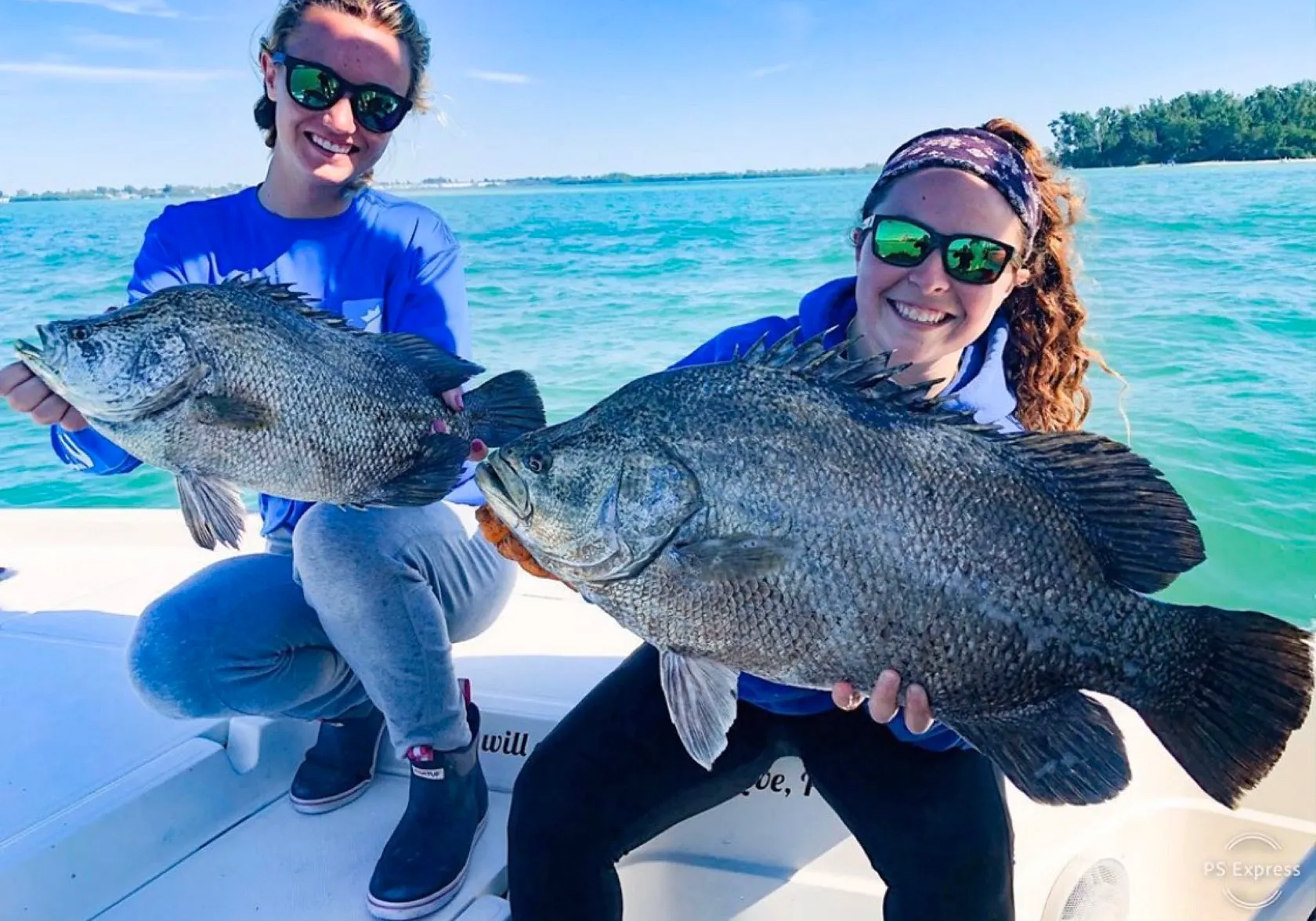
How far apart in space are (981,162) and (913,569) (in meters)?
1.07

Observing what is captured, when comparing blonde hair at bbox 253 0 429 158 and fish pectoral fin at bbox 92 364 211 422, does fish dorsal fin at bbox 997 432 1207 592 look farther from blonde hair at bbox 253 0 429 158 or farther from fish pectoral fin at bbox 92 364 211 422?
blonde hair at bbox 253 0 429 158

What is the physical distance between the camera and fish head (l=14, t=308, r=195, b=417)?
1.86 meters

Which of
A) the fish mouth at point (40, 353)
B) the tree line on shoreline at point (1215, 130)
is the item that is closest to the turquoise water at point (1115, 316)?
the fish mouth at point (40, 353)

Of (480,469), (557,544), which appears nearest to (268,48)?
(480,469)

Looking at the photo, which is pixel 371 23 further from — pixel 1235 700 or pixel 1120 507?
pixel 1235 700

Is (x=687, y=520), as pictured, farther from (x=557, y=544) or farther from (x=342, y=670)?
(x=342, y=670)

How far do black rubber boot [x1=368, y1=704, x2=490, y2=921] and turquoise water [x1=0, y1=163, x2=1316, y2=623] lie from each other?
7.82ft

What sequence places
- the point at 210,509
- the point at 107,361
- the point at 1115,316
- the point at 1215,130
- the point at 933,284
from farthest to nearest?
the point at 1215,130
the point at 1115,316
the point at 933,284
the point at 210,509
the point at 107,361

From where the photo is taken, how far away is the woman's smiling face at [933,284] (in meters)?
2.10

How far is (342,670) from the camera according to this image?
8.30ft

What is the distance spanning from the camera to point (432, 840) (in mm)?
2260

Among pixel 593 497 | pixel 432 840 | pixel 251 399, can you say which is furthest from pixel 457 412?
pixel 432 840

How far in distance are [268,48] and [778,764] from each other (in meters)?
2.23

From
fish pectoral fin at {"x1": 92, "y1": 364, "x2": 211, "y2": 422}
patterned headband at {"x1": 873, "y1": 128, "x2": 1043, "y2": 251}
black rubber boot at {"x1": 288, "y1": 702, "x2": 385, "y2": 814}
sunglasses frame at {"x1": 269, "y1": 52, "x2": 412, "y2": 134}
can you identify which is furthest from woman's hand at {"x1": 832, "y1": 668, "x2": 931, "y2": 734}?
sunglasses frame at {"x1": 269, "y1": 52, "x2": 412, "y2": 134}
